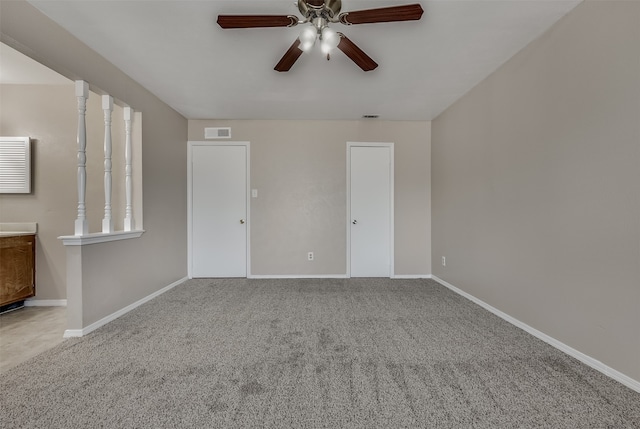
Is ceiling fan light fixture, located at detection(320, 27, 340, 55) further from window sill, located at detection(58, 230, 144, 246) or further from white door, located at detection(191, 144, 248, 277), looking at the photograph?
white door, located at detection(191, 144, 248, 277)

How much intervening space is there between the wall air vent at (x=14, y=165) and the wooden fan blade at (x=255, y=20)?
114 inches

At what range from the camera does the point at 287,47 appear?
7.72 feet

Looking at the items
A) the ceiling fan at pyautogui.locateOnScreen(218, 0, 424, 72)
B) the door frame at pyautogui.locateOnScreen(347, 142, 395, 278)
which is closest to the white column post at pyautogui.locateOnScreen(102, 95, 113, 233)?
the ceiling fan at pyautogui.locateOnScreen(218, 0, 424, 72)

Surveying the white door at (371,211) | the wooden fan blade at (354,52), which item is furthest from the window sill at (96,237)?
the white door at (371,211)

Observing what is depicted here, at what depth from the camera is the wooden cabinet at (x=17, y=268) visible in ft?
9.05

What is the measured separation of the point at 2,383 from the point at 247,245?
274 cm

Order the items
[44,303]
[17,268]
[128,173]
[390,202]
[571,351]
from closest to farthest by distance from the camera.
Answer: [571,351]
[17,268]
[128,173]
[44,303]
[390,202]

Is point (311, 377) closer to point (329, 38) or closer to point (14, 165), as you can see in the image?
point (329, 38)

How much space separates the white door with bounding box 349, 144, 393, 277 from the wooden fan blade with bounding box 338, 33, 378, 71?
2.13 metres

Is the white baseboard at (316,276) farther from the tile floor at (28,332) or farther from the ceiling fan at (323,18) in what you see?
the ceiling fan at (323,18)

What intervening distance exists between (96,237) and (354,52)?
257 cm

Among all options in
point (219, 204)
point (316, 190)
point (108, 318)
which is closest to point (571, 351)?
point (316, 190)

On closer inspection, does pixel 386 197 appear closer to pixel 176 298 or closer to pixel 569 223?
pixel 569 223

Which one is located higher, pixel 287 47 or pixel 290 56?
pixel 287 47
